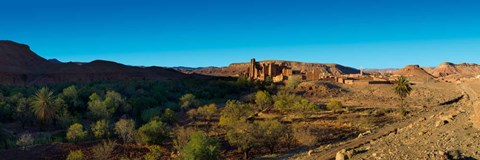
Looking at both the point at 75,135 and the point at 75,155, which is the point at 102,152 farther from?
the point at 75,135

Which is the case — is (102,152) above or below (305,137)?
below

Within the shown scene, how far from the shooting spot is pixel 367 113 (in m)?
37.7

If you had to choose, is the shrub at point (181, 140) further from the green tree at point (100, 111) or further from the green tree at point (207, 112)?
the green tree at point (100, 111)

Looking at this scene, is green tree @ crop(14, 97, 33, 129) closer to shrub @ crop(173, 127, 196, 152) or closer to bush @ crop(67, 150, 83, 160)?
bush @ crop(67, 150, 83, 160)

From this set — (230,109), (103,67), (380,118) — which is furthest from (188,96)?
(103,67)

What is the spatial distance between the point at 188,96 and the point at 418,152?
3673 cm

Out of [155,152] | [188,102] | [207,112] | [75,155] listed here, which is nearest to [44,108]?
[75,155]

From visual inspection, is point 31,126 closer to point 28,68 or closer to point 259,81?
point 259,81

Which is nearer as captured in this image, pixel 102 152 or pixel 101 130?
pixel 102 152

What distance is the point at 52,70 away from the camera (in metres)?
91.4

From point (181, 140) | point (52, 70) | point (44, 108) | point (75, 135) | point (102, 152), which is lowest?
point (102, 152)

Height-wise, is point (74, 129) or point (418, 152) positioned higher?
point (418, 152)

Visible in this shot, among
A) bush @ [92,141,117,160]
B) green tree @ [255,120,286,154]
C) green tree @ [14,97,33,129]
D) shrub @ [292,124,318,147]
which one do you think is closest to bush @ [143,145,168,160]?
bush @ [92,141,117,160]

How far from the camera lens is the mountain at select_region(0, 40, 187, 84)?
82688 millimetres
